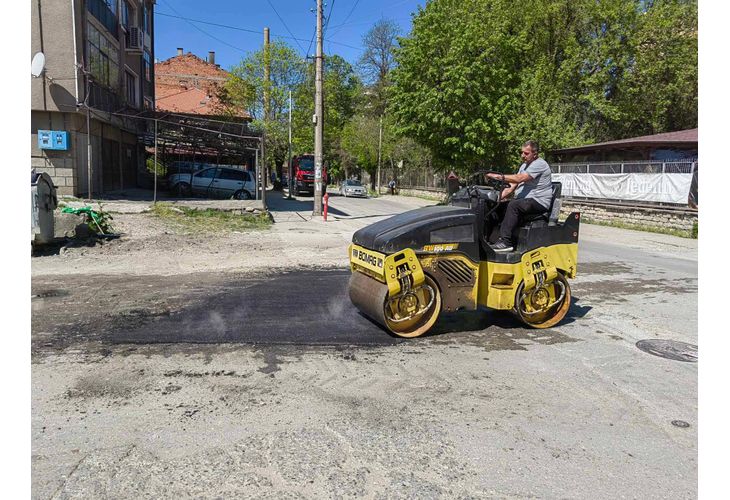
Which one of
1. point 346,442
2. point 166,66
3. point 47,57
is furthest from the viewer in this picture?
point 166,66

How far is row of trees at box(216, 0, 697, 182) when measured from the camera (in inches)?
1123

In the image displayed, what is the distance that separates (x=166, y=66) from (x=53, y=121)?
1876 inches

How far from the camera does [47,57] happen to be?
18.1m

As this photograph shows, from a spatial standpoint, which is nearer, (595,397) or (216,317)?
(595,397)

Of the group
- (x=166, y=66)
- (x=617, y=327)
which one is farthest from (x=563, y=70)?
(x=166, y=66)

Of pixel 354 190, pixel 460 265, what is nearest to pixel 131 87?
pixel 354 190

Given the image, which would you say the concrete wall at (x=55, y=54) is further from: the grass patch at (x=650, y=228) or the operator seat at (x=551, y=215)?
the grass patch at (x=650, y=228)

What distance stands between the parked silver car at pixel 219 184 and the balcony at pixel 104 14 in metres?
7.00

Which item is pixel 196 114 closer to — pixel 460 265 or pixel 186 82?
pixel 460 265

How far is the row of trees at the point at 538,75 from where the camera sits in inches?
1123

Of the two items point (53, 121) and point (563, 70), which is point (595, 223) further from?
point (53, 121)

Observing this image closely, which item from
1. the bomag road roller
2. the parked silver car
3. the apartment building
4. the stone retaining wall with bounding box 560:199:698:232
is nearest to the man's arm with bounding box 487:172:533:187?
the bomag road roller

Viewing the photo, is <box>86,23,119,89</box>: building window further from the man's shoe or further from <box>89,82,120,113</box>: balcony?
the man's shoe

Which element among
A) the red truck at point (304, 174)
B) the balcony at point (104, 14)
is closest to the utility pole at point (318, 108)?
the balcony at point (104, 14)
